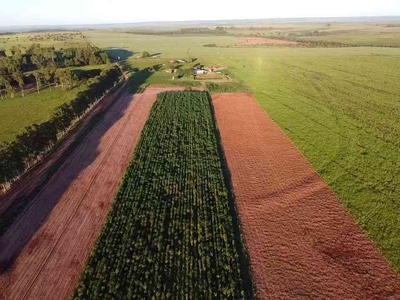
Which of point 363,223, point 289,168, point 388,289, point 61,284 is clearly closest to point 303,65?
point 289,168

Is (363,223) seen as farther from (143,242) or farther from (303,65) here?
(303,65)

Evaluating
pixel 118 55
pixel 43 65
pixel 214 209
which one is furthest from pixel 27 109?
pixel 118 55

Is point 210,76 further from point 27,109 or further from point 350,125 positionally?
point 27,109

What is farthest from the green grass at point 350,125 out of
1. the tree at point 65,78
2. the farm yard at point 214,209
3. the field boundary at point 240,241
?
the tree at point 65,78

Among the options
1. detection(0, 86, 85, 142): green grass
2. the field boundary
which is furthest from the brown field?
the field boundary

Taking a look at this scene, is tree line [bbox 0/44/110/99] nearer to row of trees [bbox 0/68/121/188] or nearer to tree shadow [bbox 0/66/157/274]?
row of trees [bbox 0/68/121/188]
